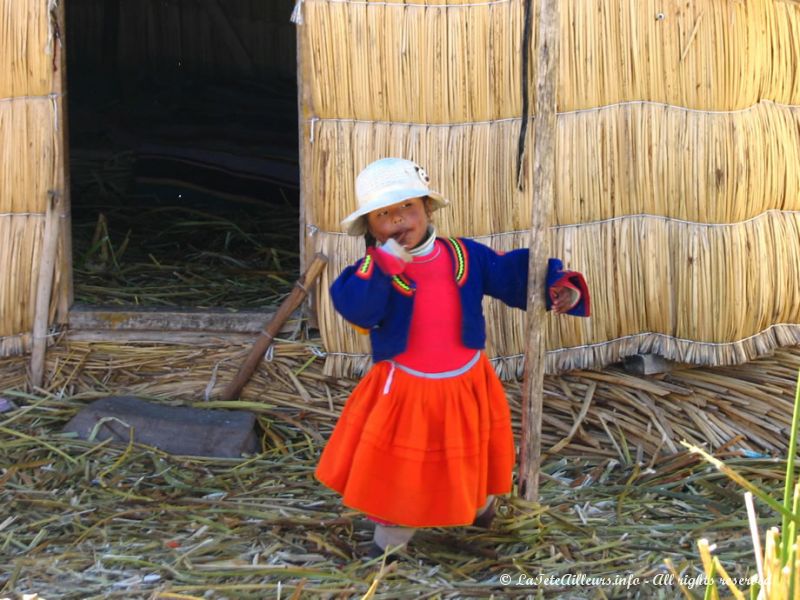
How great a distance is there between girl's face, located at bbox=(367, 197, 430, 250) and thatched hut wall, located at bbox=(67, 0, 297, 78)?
4.69 m

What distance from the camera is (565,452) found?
393 centimetres

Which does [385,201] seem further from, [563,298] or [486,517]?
[486,517]

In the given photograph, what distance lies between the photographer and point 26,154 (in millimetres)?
4023

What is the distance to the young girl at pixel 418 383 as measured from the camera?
2.98 metres

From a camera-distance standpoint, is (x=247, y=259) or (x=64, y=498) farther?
(x=247, y=259)

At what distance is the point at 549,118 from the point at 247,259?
2457mm

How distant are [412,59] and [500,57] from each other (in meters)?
0.29

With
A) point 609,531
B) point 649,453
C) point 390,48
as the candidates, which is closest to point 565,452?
point 649,453

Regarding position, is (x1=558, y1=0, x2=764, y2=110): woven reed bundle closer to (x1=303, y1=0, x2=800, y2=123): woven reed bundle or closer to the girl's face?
(x1=303, y1=0, x2=800, y2=123): woven reed bundle

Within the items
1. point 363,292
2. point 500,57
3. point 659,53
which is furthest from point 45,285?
point 659,53

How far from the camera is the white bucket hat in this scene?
290 centimetres

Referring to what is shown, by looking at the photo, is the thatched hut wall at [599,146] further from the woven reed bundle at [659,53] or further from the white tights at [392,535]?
the white tights at [392,535]

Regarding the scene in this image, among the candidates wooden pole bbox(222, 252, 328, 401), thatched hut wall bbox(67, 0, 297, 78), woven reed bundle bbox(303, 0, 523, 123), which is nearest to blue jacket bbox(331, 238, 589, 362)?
woven reed bundle bbox(303, 0, 523, 123)

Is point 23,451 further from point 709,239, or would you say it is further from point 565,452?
point 709,239
